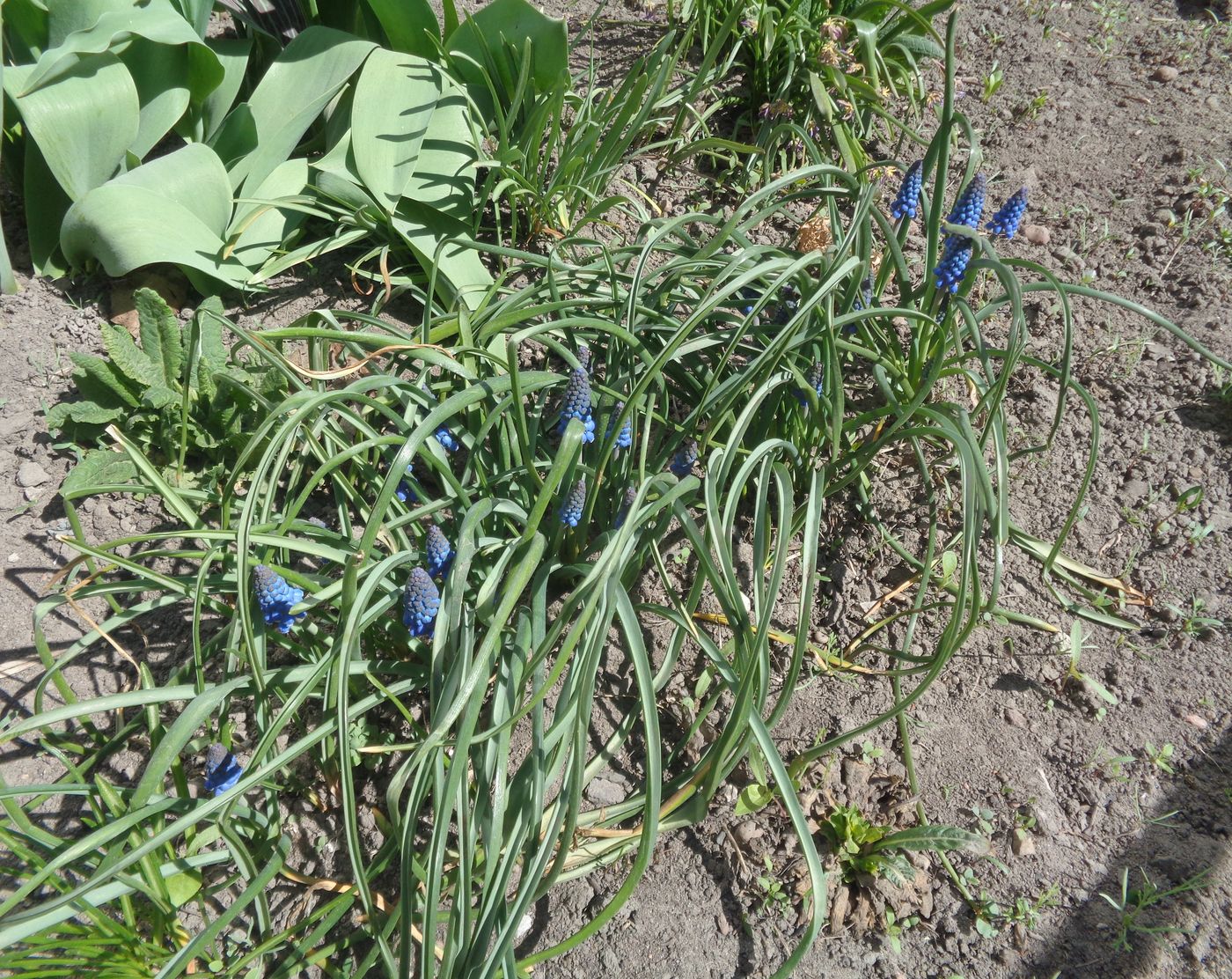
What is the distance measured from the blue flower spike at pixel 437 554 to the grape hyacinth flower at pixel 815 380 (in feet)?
2.73

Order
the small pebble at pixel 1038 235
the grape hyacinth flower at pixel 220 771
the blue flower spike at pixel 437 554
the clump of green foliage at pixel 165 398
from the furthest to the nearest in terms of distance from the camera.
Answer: the small pebble at pixel 1038 235 < the clump of green foliage at pixel 165 398 < the blue flower spike at pixel 437 554 < the grape hyacinth flower at pixel 220 771

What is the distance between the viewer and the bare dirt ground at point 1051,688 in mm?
1595

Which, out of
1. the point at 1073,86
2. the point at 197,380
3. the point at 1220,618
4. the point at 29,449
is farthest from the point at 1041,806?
the point at 1073,86

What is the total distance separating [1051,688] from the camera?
1.91m

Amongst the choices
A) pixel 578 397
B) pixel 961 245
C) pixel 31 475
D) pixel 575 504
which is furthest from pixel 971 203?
pixel 31 475

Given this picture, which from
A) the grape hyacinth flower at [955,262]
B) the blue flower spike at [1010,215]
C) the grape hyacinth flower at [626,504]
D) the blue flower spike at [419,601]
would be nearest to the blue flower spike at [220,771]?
the blue flower spike at [419,601]

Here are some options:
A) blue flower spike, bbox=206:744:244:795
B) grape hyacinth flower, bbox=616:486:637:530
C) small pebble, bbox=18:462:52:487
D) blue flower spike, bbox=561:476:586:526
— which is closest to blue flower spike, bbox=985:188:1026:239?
grape hyacinth flower, bbox=616:486:637:530

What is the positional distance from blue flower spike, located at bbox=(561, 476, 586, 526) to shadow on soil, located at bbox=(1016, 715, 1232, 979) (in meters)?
1.14

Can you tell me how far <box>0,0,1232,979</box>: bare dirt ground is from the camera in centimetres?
159

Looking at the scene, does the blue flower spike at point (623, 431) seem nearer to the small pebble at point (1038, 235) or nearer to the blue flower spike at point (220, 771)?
the blue flower spike at point (220, 771)

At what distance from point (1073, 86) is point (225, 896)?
361 cm

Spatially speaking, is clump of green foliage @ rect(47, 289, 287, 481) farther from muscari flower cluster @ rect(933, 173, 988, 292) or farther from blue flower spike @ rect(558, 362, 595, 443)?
muscari flower cluster @ rect(933, 173, 988, 292)

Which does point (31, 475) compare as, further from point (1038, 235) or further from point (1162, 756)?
point (1038, 235)

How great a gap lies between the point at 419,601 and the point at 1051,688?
4.58ft
